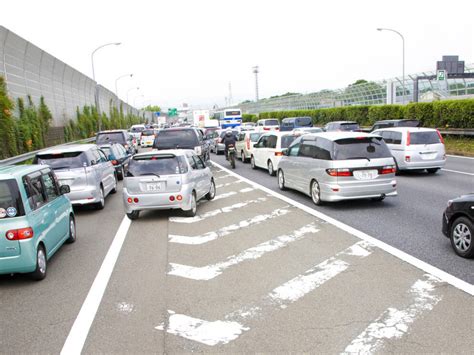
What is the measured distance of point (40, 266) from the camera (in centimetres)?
684

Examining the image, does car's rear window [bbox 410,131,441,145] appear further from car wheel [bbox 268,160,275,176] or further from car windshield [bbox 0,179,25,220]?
car windshield [bbox 0,179,25,220]

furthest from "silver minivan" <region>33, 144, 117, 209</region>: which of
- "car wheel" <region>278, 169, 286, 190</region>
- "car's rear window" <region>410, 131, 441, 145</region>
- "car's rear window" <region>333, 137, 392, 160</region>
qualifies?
"car's rear window" <region>410, 131, 441, 145</region>

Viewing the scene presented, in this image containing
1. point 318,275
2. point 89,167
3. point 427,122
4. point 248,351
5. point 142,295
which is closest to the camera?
point 248,351

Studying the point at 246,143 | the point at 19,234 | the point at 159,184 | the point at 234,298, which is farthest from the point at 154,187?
the point at 246,143

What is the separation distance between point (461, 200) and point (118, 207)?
8997 millimetres

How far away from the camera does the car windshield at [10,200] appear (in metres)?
6.54

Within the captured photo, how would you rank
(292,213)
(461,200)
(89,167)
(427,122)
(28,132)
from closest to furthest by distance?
(461,200)
(292,213)
(89,167)
(28,132)
(427,122)

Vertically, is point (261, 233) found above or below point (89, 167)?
below

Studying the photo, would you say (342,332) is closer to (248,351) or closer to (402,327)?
(402,327)

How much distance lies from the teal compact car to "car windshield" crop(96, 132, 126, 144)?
1754 cm

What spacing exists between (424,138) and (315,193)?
6910 millimetres

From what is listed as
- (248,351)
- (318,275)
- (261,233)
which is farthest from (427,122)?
(248,351)

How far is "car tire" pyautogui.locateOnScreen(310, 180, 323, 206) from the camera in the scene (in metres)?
11.8

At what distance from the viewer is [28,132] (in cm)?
2367
